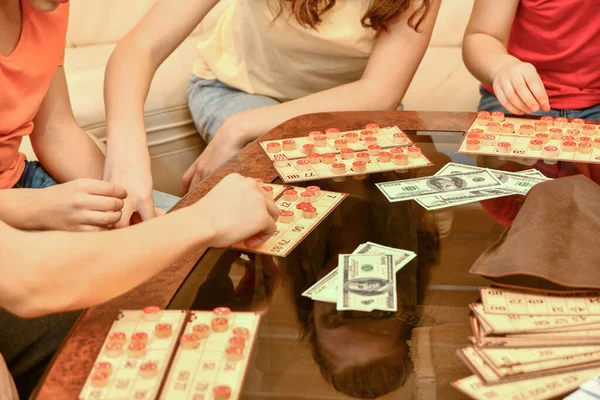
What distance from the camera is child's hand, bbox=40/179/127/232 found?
1094 millimetres

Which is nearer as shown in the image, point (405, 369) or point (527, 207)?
point (405, 369)

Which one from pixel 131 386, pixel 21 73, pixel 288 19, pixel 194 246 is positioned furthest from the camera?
pixel 288 19

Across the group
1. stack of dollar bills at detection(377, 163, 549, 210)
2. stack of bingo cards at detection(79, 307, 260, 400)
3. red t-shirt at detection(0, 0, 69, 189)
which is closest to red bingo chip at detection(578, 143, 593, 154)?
stack of dollar bills at detection(377, 163, 549, 210)

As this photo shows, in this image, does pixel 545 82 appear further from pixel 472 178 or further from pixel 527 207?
pixel 527 207

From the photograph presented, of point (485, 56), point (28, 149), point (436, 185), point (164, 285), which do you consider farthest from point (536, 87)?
point (28, 149)

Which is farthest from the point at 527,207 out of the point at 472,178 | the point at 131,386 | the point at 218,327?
the point at 131,386

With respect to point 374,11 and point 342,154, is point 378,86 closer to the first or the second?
point 374,11

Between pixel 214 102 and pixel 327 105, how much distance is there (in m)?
0.46

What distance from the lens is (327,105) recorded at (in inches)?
62.8

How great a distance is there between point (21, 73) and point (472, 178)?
0.78 m

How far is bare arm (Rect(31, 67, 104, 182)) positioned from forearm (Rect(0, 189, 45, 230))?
0.27 m

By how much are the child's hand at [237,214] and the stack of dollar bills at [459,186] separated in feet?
0.74

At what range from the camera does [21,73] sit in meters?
1.30

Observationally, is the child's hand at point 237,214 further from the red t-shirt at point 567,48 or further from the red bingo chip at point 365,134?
the red t-shirt at point 567,48
